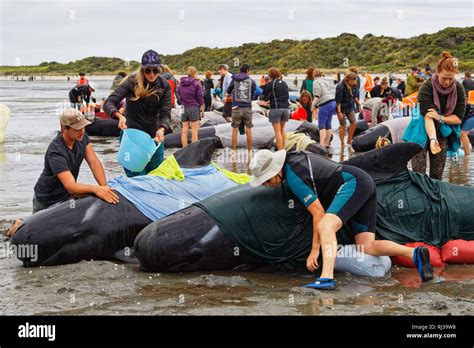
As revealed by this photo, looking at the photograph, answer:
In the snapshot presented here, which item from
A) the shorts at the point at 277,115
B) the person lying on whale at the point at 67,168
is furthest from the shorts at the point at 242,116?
the person lying on whale at the point at 67,168

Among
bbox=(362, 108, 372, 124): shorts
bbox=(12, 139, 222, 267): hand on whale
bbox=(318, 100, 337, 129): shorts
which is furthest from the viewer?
bbox=(362, 108, 372, 124): shorts

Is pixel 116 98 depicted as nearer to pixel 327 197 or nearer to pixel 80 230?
pixel 80 230

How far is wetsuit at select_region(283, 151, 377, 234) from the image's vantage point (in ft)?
22.6

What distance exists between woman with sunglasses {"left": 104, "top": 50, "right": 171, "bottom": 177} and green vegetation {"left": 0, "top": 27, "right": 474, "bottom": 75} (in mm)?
70303

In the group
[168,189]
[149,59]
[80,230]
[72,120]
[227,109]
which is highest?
[149,59]

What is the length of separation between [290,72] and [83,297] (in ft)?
322

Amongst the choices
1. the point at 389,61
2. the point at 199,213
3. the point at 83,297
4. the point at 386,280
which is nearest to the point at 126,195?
the point at 199,213

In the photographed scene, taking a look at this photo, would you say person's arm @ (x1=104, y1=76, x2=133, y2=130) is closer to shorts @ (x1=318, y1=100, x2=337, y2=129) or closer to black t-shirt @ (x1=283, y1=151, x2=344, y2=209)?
black t-shirt @ (x1=283, y1=151, x2=344, y2=209)

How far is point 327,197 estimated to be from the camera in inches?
281

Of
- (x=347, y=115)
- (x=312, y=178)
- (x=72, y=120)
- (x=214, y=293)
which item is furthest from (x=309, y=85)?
(x=214, y=293)

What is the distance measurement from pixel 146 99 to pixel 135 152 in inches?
39.9

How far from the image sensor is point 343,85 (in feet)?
57.4

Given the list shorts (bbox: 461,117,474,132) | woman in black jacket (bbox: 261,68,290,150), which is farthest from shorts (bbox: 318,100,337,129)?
shorts (bbox: 461,117,474,132)
